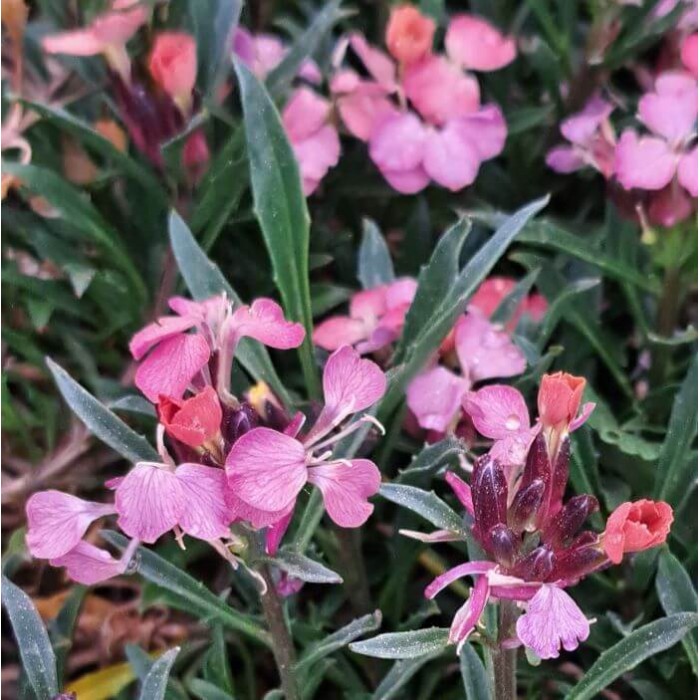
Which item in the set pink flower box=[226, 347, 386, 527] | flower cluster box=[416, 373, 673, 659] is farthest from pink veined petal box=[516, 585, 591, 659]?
pink flower box=[226, 347, 386, 527]

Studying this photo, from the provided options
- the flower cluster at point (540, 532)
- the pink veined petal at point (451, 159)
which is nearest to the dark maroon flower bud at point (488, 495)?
the flower cluster at point (540, 532)

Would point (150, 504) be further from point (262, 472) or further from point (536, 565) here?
point (536, 565)

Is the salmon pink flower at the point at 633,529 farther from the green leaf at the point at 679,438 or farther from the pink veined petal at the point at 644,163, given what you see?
the pink veined petal at the point at 644,163

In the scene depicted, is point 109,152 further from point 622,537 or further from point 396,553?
point 622,537

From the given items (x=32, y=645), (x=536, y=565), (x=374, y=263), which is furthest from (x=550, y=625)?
(x=374, y=263)

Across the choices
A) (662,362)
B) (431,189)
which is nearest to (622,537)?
(662,362)

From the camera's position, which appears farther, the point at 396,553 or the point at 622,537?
the point at 396,553
